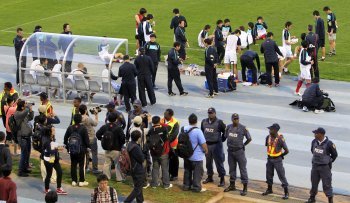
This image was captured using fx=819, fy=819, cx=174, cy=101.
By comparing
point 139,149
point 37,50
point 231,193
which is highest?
point 37,50

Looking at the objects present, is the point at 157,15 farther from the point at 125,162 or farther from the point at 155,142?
the point at 125,162

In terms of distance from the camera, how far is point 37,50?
2545 cm

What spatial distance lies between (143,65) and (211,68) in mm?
2244

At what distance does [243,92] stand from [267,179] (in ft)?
29.4

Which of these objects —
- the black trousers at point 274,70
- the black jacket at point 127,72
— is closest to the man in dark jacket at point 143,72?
the black jacket at point 127,72

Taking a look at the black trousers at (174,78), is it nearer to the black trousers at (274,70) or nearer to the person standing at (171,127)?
the black trousers at (274,70)

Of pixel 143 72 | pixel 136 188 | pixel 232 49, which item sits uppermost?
pixel 232 49

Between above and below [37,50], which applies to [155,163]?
below

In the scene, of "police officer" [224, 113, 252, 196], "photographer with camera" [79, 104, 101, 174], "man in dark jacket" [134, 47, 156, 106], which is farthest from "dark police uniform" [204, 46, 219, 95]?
"police officer" [224, 113, 252, 196]

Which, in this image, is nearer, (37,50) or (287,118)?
(287,118)

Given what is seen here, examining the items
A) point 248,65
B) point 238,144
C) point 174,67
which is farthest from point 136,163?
point 248,65

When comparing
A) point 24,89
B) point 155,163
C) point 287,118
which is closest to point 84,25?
point 24,89

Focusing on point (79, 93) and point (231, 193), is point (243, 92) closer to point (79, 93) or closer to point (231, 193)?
point (79, 93)

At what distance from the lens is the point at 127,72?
23.3 m
